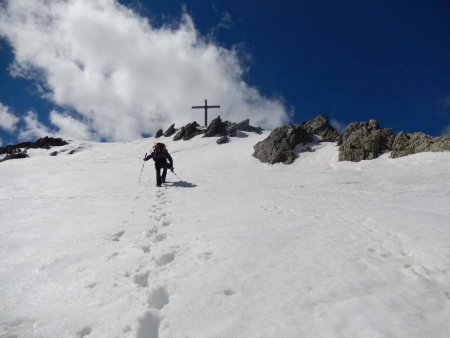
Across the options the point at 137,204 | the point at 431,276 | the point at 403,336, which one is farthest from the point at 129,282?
the point at 137,204

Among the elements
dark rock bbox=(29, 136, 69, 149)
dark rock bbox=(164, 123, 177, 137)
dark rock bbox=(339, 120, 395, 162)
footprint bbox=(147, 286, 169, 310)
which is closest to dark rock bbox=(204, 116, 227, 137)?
dark rock bbox=(164, 123, 177, 137)

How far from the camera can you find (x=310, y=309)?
4.77 meters

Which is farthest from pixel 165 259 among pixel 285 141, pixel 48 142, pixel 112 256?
pixel 48 142

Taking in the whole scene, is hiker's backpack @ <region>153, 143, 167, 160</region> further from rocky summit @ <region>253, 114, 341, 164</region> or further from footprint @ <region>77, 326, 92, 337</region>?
footprint @ <region>77, 326, 92, 337</region>

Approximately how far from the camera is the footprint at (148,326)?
446 centimetres

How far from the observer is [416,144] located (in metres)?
21.1

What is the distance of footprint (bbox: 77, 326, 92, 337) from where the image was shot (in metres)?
4.43

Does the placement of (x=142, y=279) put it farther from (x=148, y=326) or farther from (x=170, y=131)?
(x=170, y=131)

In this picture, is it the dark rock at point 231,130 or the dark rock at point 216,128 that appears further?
the dark rock at point 216,128

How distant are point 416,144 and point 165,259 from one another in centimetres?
1970

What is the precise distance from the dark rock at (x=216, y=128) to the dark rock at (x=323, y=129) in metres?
12.6

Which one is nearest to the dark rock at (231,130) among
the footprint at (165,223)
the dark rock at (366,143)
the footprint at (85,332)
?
the dark rock at (366,143)

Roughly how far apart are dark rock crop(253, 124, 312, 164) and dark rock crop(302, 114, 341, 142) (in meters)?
1.87

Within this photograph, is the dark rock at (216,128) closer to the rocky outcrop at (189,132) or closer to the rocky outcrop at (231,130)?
the rocky outcrop at (231,130)
